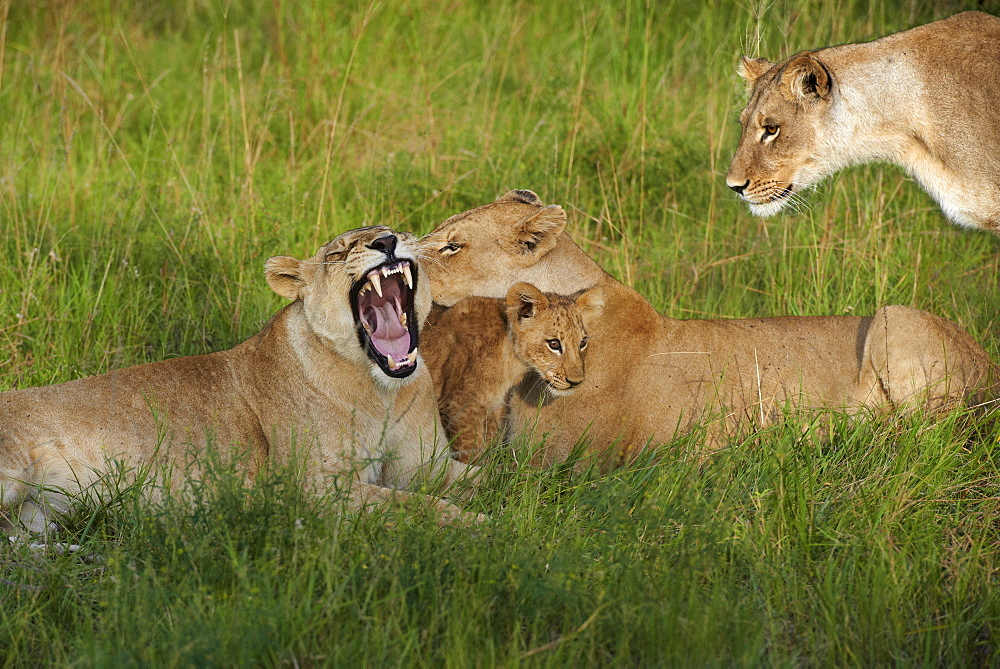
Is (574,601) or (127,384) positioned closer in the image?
(574,601)

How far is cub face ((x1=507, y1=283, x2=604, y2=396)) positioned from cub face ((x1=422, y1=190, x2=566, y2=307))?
11.3 inches

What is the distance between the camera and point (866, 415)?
4168 millimetres

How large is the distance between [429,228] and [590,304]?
1.74 metres

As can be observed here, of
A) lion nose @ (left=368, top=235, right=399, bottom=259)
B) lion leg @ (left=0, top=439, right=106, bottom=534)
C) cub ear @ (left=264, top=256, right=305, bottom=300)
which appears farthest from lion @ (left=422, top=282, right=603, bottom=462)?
lion leg @ (left=0, top=439, right=106, bottom=534)

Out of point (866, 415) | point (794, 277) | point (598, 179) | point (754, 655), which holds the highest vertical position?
point (598, 179)

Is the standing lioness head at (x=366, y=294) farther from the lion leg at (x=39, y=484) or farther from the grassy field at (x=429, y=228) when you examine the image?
the lion leg at (x=39, y=484)

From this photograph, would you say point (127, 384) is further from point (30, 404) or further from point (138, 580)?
point (138, 580)

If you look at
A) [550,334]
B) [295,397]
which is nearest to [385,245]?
[295,397]

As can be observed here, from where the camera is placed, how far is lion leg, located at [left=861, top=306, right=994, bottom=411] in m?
4.27

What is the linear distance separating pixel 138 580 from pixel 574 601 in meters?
1.15

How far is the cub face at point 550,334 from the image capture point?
169 inches

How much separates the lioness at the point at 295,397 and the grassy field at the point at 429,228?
353 mm

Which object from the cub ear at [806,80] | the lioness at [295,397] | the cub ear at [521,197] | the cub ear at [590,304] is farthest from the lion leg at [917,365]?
the lioness at [295,397]

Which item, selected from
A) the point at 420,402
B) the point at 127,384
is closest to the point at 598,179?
the point at 420,402
